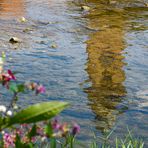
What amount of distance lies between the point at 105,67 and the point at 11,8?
612cm

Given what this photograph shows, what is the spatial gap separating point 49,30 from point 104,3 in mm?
4890

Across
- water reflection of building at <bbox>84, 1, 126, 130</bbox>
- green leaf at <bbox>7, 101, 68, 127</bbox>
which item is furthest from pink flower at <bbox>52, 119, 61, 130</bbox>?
water reflection of building at <bbox>84, 1, 126, 130</bbox>

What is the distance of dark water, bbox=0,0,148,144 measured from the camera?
17.8 feet

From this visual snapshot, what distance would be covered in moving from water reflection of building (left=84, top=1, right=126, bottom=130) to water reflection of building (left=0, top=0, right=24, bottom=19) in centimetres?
193

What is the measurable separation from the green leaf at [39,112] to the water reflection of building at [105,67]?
3.42 m

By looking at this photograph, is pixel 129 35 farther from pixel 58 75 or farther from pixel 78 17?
pixel 58 75

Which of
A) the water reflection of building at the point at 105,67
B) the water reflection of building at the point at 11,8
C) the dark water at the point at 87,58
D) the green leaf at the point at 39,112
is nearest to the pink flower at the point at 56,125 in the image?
the green leaf at the point at 39,112

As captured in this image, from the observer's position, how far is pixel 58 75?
22.3ft

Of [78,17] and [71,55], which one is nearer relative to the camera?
[71,55]

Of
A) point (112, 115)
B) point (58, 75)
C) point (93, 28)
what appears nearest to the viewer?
point (112, 115)

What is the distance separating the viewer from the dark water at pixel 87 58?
542 centimetres

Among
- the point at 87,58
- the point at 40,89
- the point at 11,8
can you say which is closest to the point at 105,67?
the point at 87,58

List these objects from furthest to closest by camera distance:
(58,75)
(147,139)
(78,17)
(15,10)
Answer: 1. (15,10)
2. (78,17)
3. (58,75)
4. (147,139)

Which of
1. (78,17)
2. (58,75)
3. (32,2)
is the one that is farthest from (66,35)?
(32,2)
